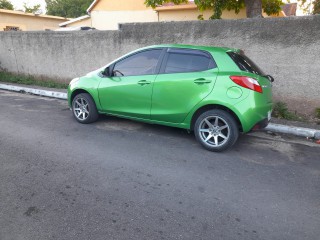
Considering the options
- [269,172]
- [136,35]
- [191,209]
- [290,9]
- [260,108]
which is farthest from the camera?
[290,9]

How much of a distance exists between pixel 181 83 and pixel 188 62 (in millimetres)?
386

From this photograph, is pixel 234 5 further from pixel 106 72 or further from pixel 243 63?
pixel 106 72

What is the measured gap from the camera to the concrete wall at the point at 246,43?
5902mm

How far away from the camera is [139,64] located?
486cm

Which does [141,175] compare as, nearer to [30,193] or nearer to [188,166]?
[188,166]

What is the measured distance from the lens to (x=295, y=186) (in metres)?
3.32

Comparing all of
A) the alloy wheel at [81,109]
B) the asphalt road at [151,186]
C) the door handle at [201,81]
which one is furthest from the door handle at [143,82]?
the alloy wheel at [81,109]

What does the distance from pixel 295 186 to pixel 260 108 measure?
1272mm

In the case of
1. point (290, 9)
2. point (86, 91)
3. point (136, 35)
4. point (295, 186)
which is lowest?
point (295, 186)

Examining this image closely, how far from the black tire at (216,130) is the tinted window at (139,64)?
1.25 m

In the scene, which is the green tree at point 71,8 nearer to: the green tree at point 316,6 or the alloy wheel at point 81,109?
the green tree at point 316,6

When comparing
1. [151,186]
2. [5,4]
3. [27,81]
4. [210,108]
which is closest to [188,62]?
[210,108]

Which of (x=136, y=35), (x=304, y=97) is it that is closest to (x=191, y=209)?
(x=304, y=97)

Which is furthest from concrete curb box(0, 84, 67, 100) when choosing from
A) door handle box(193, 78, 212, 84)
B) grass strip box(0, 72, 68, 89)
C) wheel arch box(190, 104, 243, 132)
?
door handle box(193, 78, 212, 84)
